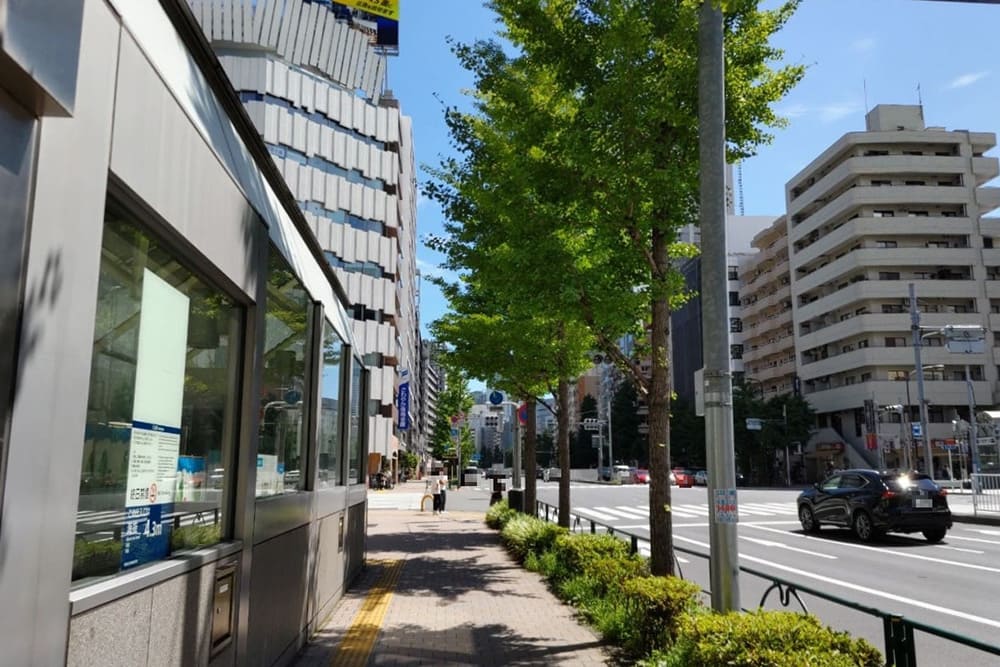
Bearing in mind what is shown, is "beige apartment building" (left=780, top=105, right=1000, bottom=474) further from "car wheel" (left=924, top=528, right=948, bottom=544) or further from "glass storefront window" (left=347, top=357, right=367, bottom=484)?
"glass storefront window" (left=347, top=357, right=367, bottom=484)

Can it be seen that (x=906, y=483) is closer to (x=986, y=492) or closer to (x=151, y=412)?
(x=986, y=492)

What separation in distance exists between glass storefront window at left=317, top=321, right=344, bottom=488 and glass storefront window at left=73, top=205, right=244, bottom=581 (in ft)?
10.3

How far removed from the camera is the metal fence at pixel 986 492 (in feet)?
75.0

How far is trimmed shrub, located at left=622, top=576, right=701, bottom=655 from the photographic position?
6.00 meters

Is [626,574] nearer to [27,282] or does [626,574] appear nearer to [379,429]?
[27,282]

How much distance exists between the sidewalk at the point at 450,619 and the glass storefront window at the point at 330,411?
1615mm

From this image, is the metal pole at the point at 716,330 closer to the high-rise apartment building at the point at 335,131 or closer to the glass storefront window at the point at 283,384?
the glass storefront window at the point at 283,384

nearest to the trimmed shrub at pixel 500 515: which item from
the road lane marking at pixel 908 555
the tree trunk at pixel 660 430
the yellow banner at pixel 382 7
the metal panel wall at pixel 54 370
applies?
the road lane marking at pixel 908 555

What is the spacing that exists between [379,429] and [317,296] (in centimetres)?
4583

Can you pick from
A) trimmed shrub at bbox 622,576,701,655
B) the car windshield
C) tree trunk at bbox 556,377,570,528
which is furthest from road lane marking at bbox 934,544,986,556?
trimmed shrub at bbox 622,576,701,655

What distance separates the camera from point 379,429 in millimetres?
52312

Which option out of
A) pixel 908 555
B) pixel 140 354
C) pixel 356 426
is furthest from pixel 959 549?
pixel 140 354

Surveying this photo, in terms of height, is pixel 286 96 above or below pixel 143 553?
above

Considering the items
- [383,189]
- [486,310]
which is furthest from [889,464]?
[486,310]
